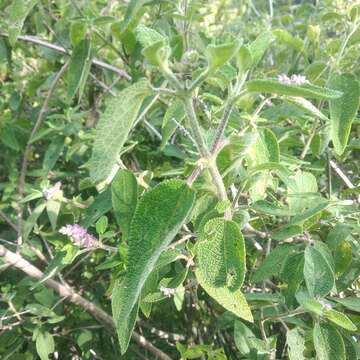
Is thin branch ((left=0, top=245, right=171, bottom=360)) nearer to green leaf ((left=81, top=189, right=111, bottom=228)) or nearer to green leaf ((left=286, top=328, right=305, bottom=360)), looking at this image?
green leaf ((left=81, top=189, right=111, bottom=228))

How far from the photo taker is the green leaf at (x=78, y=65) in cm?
129

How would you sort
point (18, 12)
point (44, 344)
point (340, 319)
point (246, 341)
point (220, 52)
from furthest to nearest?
point (44, 344), point (18, 12), point (246, 341), point (340, 319), point (220, 52)

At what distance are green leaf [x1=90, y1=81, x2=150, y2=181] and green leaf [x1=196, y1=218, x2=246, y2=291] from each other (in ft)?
0.70

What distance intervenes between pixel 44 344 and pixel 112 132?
3.05 feet

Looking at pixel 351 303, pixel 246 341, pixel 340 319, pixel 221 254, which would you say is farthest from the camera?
pixel 246 341

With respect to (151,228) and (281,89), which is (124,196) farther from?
(281,89)

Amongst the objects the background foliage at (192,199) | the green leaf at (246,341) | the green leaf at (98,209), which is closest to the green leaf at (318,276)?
the background foliage at (192,199)

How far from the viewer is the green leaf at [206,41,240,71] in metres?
0.62

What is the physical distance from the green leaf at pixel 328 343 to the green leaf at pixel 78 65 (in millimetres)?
765

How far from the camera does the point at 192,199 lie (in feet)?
2.33

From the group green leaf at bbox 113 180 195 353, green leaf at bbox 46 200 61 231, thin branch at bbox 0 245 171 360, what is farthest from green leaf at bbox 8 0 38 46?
green leaf at bbox 113 180 195 353

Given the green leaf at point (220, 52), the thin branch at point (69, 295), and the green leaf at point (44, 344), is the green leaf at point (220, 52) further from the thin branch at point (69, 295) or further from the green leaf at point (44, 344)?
the green leaf at point (44, 344)

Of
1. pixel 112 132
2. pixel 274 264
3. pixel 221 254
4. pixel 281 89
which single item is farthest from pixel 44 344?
pixel 281 89

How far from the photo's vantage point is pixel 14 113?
204 cm
